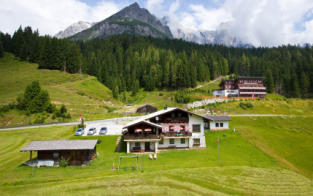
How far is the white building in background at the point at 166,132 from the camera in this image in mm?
33750

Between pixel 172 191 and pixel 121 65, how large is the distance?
122044 millimetres

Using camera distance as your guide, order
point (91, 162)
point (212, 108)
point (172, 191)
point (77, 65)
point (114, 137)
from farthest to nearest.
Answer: point (77, 65), point (212, 108), point (114, 137), point (91, 162), point (172, 191)

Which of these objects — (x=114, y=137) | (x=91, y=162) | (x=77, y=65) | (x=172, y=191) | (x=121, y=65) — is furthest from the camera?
(x=121, y=65)

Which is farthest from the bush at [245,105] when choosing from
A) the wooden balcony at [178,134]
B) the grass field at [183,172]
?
the wooden balcony at [178,134]

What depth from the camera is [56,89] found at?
81.6m

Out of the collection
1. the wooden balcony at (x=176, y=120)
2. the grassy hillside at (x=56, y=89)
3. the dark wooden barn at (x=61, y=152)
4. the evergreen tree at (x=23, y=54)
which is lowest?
the dark wooden barn at (x=61, y=152)

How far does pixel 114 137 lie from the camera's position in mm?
39500

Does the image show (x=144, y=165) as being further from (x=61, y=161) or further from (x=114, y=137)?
(x=114, y=137)

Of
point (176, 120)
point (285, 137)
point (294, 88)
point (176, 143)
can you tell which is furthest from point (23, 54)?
point (294, 88)

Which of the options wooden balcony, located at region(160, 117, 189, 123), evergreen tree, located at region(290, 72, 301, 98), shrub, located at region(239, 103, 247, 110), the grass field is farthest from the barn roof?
evergreen tree, located at region(290, 72, 301, 98)

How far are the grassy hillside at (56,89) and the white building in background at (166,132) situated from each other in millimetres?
31479

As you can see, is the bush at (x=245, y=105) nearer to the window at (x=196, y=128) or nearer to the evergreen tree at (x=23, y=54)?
the window at (x=196, y=128)

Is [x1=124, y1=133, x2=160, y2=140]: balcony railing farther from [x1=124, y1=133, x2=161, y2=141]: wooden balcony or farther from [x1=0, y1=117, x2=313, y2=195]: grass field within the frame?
[x1=0, y1=117, x2=313, y2=195]: grass field

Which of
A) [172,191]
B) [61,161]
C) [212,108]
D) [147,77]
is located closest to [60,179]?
[61,161]
